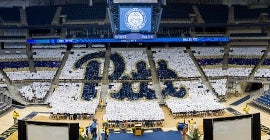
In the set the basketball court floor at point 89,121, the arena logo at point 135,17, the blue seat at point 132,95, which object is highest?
the arena logo at point 135,17

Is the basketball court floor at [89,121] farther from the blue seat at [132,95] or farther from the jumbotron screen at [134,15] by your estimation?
the jumbotron screen at [134,15]

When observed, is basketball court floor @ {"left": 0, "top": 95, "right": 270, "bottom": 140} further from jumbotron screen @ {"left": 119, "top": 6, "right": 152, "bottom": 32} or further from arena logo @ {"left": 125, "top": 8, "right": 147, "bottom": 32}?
jumbotron screen @ {"left": 119, "top": 6, "right": 152, "bottom": 32}

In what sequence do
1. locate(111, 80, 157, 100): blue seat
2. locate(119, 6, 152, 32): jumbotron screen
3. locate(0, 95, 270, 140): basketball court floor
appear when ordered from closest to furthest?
locate(0, 95, 270, 140): basketball court floor < locate(111, 80, 157, 100): blue seat < locate(119, 6, 152, 32): jumbotron screen

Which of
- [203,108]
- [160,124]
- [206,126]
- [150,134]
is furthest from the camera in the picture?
[203,108]

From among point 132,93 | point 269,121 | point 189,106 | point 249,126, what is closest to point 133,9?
point 132,93

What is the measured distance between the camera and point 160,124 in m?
38.5

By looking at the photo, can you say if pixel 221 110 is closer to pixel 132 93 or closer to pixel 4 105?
pixel 132 93

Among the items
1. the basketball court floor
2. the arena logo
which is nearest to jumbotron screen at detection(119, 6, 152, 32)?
the arena logo

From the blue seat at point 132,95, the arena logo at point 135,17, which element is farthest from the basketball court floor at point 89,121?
the arena logo at point 135,17

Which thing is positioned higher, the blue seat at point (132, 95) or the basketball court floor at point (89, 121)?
the blue seat at point (132, 95)

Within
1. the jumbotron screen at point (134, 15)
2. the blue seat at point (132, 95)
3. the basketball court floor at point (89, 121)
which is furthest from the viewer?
the jumbotron screen at point (134, 15)

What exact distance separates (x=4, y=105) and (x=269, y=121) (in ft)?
87.9

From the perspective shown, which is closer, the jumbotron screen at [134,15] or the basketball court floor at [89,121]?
the basketball court floor at [89,121]

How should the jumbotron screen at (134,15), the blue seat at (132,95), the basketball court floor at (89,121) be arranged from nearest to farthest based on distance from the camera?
the basketball court floor at (89,121) < the blue seat at (132,95) < the jumbotron screen at (134,15)
